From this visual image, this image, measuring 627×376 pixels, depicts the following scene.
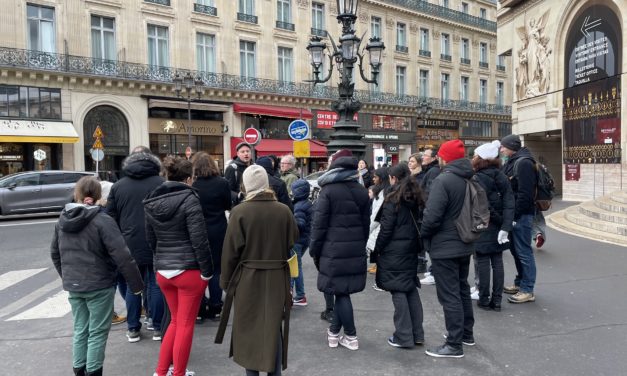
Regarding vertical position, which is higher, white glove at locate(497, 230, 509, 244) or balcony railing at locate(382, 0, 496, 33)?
balcony railing at locate(382, 0, 496, 33)

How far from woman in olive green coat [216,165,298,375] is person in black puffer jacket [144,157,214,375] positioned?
0.36 m

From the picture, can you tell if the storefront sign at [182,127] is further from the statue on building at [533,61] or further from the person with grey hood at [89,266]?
the person with grey hood at [89,266]

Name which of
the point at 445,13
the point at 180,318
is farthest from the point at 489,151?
the point at 445,13

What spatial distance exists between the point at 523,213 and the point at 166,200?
4.25m

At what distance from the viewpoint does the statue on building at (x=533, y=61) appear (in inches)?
782

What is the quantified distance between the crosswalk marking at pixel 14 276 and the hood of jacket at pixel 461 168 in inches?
262

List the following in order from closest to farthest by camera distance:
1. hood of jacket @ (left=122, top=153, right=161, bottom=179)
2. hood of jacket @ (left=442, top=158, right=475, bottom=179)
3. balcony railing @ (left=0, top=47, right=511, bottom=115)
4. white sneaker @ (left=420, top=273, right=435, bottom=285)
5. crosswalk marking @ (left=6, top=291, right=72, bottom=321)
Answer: hood of jacket @ (left=442, top=158, right=475, bottom=179) < hood of jacket @ (left=122, top=153, right=161, bottom=179) < crosswalk marking @ (left=6, top=291, right=72, bottom=321) < white sneaker @ (left=420, top=273, right=435, bottom=285) < balcony railing @ (left=0, top=47, right=511, bottom=115)

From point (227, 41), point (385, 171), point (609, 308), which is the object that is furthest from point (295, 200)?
point (227, 41)

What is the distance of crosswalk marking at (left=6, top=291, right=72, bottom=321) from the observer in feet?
18.3

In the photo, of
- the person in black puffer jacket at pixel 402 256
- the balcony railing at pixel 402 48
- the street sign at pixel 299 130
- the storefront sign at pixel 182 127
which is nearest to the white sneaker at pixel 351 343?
the person in black puffer jacket at pixel 402 256

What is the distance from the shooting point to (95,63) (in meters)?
23.5

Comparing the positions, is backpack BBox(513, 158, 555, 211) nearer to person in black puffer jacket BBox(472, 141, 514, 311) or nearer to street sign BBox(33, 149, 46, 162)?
person in black puffer jacket BBox(472, 141, 514, 311)

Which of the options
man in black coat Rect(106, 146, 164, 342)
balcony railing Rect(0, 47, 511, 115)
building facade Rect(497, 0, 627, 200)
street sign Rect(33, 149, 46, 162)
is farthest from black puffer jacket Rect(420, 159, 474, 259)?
street sign Rect(33, 149, 46, 162)

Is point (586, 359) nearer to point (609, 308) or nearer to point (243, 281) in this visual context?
point (609, 308)
